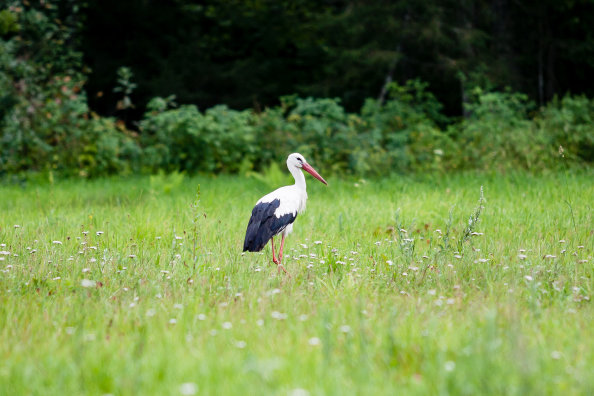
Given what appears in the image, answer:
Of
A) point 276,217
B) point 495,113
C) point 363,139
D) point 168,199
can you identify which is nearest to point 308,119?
point 363,139

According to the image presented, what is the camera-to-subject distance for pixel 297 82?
69.5ft

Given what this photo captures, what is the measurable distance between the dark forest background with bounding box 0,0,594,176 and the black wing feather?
5.96 meters

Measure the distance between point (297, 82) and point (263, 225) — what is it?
16.9 m

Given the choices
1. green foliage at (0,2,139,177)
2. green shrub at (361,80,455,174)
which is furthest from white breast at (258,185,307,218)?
green foliage at (0,2,139,177)

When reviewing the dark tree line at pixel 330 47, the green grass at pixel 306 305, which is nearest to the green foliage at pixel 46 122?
the dark tree line at pixel 330 47

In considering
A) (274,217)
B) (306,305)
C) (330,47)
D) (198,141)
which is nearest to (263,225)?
(274,217)

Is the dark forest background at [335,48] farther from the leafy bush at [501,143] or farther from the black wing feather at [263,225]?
the black wing feather at [263,225]

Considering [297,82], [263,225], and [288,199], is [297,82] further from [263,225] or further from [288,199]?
[263,225]

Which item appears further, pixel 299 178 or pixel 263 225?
pixel 299 178

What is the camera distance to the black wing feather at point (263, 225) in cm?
479

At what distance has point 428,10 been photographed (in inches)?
589

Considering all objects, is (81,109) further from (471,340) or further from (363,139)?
(471,340)

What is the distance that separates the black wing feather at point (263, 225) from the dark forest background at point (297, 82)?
5962 mm

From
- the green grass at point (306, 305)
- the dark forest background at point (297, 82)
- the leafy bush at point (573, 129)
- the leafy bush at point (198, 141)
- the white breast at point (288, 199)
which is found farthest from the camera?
the leafy bush at point (198, 141)
